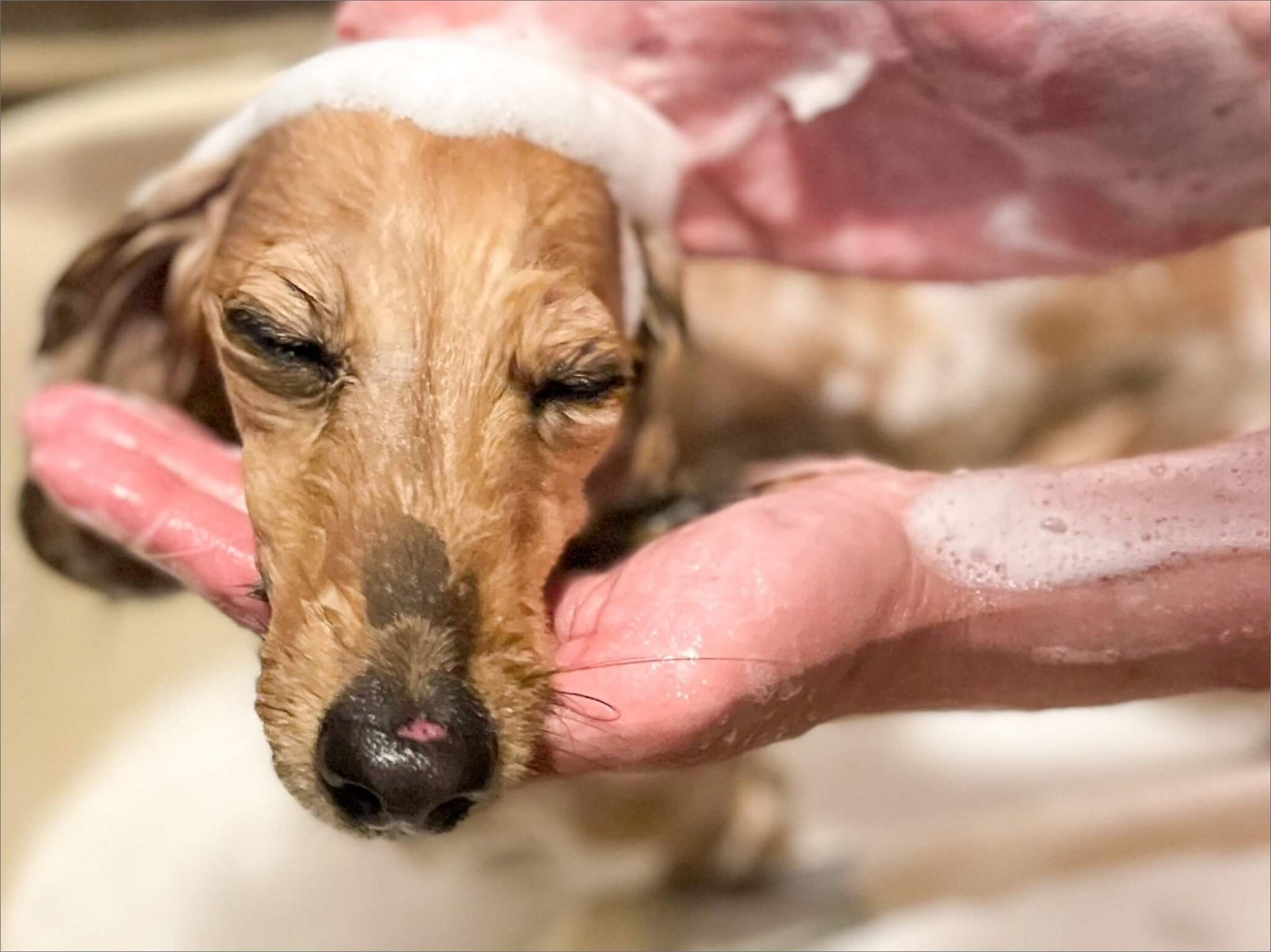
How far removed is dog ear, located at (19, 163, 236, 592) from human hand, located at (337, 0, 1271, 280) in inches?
9.3

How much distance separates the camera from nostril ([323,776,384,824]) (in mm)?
768

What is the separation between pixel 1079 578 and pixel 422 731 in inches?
22.6

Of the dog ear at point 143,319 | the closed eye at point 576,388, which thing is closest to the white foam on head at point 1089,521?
the closed eye at point 576,388

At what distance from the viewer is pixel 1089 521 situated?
3.32 feet

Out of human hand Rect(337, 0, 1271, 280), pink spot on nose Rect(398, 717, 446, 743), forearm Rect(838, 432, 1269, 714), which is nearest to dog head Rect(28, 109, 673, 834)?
pink spot on nose Rect(398, 717, 446, 743)

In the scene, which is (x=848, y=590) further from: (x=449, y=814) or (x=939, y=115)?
(x=939, y=115)

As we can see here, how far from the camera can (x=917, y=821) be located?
5.35ft

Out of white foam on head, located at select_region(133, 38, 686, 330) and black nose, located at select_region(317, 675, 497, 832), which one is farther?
white foam on head, located at select_region(133, 38, 686, 330)

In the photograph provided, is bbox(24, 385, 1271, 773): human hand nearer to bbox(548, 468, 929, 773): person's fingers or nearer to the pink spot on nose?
bbox(548, 468, 929, 773): person's fingers

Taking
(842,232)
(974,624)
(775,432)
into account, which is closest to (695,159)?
(842,232)

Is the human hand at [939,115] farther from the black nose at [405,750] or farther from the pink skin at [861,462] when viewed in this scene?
the black nose at [405,750]

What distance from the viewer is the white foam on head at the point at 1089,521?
39.3 inches

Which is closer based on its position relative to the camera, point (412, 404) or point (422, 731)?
point (422, 731)

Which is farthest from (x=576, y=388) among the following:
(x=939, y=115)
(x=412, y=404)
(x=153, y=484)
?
(x=939, y=115)
